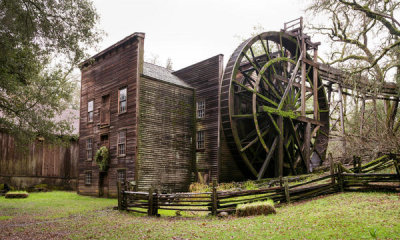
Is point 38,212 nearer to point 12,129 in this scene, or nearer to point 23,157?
point 12,129

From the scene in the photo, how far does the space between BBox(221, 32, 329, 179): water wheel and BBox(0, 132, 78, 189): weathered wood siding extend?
490 inches

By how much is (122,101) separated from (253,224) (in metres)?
12.9

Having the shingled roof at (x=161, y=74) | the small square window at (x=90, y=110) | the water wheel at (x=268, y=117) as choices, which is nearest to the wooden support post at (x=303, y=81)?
the water wheel at (x=268, y=117)

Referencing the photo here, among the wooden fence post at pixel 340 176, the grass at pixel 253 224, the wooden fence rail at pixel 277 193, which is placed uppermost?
the wooden fence post at pixel 340 176

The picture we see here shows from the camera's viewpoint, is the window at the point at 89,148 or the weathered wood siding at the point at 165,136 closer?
the weathered wood siding at the point at 165,136

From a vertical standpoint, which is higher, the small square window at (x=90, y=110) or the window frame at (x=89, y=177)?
the small square window at (x=90, y=110)

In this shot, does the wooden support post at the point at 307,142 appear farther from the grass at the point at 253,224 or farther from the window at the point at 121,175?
the window at the point at 121,175

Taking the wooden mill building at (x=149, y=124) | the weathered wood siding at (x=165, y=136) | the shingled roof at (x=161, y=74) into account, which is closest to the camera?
the weathered wood siding at (x=165, y=136)

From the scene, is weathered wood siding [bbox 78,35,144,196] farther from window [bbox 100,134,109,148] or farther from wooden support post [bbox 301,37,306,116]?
wooden support post [bbox 301,37,306,116]

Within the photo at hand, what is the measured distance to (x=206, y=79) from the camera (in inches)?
843

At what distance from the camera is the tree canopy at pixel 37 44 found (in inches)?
418

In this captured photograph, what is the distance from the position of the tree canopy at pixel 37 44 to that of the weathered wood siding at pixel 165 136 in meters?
4.97

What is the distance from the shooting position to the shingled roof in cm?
2059

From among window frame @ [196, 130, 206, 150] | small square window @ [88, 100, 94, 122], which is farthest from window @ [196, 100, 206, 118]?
small square window @ [88, 100, 94, 122]
